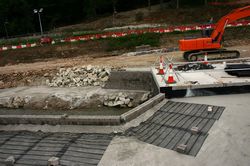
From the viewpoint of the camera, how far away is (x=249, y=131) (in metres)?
6.09

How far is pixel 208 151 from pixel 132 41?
18.4m

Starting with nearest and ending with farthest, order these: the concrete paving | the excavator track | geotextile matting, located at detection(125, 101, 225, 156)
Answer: the concrete paving
geotextile matting, located at detection(125, 101, 225, 156)
the excavator track

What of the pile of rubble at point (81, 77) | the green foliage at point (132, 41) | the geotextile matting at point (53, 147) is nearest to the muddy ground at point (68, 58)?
the green foliage at point (132, 41)

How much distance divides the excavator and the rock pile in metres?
4.66

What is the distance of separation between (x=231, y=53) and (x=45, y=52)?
55.8 feet

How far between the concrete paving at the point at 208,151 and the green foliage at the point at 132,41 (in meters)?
16.3

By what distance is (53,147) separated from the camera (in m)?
6.20

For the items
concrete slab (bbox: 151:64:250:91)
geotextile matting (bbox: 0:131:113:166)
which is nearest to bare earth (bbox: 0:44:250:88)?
concrete slab (bbox: 151:64:250:91)

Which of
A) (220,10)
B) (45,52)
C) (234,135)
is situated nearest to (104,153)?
(234,135)

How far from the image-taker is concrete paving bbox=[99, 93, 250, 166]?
516 centimetres

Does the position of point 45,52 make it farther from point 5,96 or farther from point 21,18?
point 21,18

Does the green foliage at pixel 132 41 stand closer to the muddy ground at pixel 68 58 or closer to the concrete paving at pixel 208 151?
the muddy ground at pixel 68 58

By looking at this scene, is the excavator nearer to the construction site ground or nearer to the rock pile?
the rock pile

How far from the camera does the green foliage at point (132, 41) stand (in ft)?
73.8
